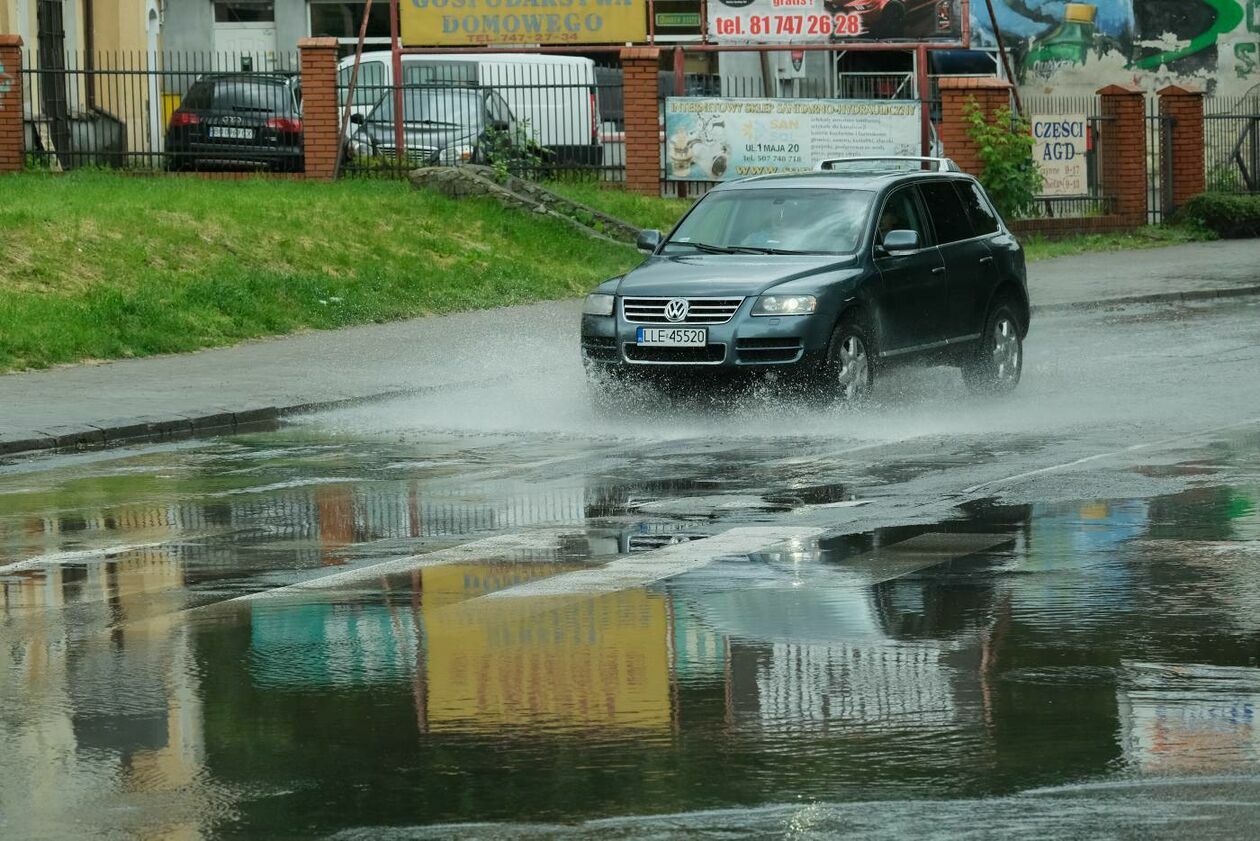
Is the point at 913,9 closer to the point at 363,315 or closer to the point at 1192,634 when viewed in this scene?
the point at 363,315

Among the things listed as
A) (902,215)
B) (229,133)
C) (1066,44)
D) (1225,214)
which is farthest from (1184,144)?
(902,215)

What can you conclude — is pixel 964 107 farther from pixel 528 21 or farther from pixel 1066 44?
pixel 1066 44

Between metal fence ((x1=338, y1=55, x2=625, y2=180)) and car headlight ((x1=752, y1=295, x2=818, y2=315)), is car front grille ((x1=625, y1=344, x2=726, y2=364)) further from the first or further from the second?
metal fence ((x1=338, y1=55, x2=625, y2=180))

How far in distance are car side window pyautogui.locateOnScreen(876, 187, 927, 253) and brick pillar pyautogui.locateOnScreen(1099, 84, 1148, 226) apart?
18979 mm

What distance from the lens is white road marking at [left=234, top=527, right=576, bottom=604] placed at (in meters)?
9.17

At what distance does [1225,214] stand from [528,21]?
11210mm

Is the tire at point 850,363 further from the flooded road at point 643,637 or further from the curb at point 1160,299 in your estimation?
the curb at point 1160,299

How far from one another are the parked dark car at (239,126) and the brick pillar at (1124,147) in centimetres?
1207

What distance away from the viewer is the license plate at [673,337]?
48.8ft

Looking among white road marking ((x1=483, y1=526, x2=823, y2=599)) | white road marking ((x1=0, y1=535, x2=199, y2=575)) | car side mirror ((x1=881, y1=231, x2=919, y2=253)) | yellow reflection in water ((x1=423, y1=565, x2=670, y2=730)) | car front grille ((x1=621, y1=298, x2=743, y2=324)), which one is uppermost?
car side mirror ((x1=881, y1=231, x2=919, y2=253))

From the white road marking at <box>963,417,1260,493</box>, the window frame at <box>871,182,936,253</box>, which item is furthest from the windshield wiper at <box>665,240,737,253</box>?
the white road marking at <box>963,417,1260,493</box>

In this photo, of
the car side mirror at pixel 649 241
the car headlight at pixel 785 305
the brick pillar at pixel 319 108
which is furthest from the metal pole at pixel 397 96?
the car headlight at pixel 785 305

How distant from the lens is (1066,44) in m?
47.2

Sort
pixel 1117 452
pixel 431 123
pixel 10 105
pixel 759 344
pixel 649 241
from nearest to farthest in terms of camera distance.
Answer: pixel 1117 452 → pixel 759 344 → pixel 649 241 → pixel 10 105 → pixel 431 123
